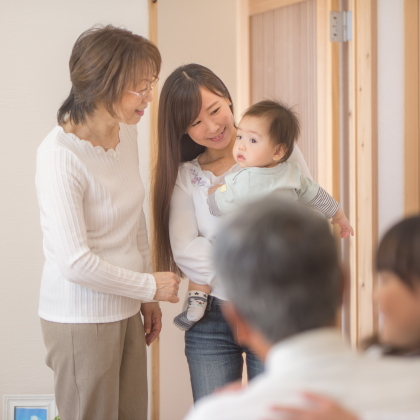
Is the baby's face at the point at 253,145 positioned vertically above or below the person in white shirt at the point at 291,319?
above

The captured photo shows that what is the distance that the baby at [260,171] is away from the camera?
1608 mm

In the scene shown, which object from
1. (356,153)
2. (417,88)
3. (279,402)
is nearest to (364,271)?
(356,153)

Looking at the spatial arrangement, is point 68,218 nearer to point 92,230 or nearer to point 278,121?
point 92,230

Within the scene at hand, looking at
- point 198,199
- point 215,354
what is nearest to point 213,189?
point 198,199

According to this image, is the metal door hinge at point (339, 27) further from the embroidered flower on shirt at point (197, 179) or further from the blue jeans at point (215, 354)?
the blue jeans at point (215, 354)

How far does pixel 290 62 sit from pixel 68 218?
2.00 metres

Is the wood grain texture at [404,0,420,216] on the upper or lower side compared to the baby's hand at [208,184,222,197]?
upper

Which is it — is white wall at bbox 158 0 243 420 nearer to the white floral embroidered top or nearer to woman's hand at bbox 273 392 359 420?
the white floral embroidered top

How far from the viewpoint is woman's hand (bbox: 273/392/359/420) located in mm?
574

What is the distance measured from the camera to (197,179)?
175 centimetres

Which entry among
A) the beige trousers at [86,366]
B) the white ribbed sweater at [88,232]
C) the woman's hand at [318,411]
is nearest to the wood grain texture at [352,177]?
the white ribbed sweater at [88,232]

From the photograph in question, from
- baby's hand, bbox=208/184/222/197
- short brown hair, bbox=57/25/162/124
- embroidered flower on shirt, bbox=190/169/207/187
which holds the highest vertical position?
short brown hair, bbox=57/25/162/124

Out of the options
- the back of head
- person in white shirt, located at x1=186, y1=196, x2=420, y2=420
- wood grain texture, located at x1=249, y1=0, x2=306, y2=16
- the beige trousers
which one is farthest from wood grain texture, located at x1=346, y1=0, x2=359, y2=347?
person in white shirt, located at x1=186, y1=196, x2=420, y2=420

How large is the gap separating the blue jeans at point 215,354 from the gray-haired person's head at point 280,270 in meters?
0.97
